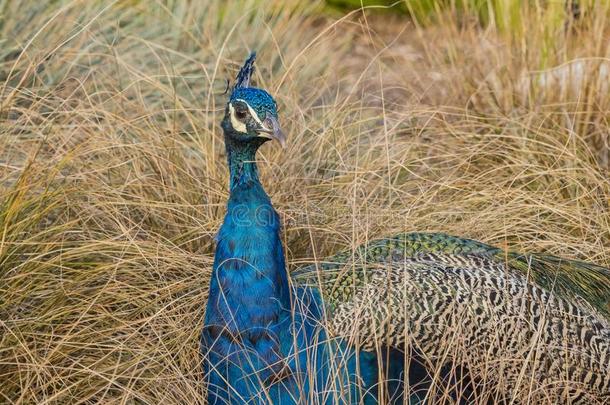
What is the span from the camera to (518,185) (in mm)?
3705

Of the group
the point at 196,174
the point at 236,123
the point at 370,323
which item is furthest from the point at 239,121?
the point at 196,174

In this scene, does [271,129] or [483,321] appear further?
[483,321]

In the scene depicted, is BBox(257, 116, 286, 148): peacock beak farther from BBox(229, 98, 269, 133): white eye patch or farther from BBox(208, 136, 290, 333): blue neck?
BBox(208, 136, 290, 333): blue neck

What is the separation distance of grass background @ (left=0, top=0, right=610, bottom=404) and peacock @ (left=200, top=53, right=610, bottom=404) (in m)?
0.17

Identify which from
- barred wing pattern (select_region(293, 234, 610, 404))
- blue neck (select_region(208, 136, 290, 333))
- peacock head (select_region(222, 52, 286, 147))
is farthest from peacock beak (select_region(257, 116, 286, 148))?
→ barred wing pattern (select_region(293, 234, 610, 404))

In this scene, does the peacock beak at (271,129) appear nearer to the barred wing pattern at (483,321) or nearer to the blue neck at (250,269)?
the blue neck at (250,269)

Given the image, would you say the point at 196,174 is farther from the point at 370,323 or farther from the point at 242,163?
the point at 370,323

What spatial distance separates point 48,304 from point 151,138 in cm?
76

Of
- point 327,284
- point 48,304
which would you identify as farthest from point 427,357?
point 48,304

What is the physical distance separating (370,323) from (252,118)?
0.57 m

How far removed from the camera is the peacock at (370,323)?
2689mm

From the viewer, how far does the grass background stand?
9.52 feet

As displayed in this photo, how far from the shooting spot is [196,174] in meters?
→ 3.63

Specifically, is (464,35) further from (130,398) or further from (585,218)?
(130,398)
